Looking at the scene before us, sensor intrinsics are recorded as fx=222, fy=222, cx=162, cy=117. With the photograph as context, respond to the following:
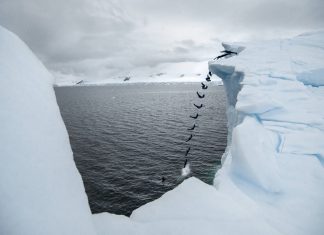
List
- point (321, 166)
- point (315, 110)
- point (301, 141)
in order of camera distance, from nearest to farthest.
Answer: point (321, 166) < point (301, 141) < point (315, 110)

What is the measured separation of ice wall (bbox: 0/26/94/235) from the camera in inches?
113

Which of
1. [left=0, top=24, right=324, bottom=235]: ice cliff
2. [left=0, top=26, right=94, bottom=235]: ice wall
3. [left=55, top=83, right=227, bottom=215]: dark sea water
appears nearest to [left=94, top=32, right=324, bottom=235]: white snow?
[left=0, top=24, right=324, bottom=235]: ice cliff

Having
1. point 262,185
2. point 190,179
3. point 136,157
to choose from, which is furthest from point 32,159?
point 136,157

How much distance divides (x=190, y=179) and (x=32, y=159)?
239 inches

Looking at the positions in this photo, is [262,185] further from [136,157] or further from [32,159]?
[136,157]

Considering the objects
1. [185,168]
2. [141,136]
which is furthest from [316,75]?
[141,136]

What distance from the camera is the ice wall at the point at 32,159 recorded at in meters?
2.87

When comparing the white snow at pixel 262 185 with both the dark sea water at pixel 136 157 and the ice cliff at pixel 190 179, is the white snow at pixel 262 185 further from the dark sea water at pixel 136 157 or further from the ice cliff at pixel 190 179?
the dark sea water at pixel 136 157

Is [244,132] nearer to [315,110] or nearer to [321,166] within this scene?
[321,166]

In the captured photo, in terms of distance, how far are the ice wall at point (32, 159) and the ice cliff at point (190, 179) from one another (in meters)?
0.01

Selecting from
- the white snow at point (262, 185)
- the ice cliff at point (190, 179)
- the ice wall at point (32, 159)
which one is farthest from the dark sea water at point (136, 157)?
the ice wall at point (32, 159)

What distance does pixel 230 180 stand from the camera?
8820 millimetres

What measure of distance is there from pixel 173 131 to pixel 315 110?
3159 centimetres

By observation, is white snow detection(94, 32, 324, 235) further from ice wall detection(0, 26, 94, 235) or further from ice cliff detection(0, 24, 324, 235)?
ice wall detection(0, 26, 94, 235)
